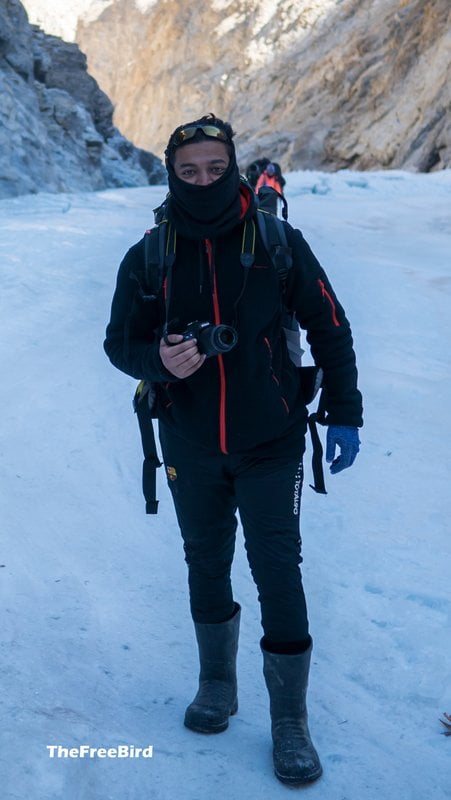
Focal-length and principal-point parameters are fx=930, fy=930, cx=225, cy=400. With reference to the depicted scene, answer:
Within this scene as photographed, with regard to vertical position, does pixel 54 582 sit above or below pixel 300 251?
below

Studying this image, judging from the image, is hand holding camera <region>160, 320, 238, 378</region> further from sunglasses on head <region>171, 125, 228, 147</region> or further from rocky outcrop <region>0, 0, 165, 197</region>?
rocky outcrop <region>0, 0, 165, 197</region>

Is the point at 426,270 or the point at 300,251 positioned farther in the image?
the point at 426,270

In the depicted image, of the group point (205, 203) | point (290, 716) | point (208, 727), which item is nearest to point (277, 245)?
point (205, 203)

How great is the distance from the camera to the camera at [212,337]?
2207 mm

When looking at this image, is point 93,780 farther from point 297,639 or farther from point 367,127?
point 367,127

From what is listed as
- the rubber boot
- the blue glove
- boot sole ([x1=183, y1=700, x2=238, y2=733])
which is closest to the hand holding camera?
the blue glove

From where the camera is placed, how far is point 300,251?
2447mm

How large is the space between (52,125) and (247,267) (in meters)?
17.7

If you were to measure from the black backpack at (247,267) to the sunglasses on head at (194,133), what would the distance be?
187mm

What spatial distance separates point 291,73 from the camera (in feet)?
129

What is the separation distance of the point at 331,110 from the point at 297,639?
105 ft

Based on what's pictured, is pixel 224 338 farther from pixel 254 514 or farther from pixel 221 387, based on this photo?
pixel 254 514

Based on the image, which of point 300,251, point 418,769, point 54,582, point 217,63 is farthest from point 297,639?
point 217,63

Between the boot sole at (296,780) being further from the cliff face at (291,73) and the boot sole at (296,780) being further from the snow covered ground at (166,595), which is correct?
the cliff face at (291,73)
